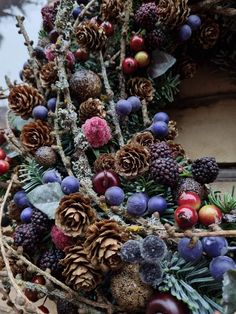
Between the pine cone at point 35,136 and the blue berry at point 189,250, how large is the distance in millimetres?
352

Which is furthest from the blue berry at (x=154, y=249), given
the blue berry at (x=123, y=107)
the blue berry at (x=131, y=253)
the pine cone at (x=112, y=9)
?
the pine cone at (x=112, y=9)

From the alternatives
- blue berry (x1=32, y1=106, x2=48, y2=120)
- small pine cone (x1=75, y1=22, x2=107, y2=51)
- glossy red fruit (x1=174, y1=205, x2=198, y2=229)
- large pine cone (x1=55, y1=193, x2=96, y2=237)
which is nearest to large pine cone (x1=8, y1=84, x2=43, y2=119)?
blue berry (x1=32, y1=106, x2=48, y2=120)

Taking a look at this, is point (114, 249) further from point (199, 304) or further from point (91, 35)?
point (91, 35)

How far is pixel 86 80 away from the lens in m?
0.98

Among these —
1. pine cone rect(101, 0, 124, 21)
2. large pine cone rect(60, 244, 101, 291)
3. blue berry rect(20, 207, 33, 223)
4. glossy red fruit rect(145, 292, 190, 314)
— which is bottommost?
glossy red fruit rect(145, 292, 190, 314)

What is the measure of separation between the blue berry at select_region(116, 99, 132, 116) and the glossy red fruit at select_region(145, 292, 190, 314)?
0.39 meters

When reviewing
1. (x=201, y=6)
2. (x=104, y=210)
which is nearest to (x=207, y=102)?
(x=201, y=6)

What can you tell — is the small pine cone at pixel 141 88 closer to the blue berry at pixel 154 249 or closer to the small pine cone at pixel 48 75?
the small pine cone at pixel 48 75

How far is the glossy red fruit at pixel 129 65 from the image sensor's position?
105 cm

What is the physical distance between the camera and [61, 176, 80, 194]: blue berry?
2.72 feet

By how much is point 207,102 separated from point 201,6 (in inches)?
8.6

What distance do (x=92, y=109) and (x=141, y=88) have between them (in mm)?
145

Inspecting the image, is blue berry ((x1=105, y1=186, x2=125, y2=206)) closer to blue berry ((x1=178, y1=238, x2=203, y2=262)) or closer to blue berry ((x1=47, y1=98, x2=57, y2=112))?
blue berry ((x1=178, y1=238, x2=203, y2=262))

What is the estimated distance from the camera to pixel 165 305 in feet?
2.29
